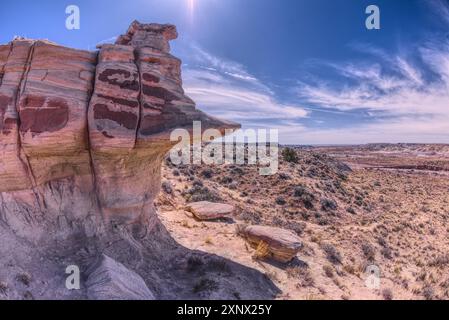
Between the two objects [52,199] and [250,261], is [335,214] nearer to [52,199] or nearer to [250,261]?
[250,261]

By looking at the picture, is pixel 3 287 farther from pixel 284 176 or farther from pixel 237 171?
pixel 237 171

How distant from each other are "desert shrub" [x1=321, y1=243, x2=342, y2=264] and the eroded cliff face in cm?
837

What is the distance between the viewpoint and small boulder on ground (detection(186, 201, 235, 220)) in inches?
659

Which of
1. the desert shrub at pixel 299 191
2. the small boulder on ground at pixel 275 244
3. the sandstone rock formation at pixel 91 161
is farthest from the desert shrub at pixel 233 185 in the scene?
the sandstone rock formation at pixel 91 161

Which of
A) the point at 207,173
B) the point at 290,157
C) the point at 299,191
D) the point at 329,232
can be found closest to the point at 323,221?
the point at 329,232

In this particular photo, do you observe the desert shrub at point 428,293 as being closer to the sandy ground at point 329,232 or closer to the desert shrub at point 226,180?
the sandy ground at point 329,232

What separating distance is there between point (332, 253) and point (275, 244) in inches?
160

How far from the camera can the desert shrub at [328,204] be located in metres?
24.3

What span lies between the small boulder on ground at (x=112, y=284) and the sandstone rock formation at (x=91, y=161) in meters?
0.04

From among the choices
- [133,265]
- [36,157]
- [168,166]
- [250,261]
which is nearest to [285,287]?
[250,261]

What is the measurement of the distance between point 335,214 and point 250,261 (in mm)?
13434

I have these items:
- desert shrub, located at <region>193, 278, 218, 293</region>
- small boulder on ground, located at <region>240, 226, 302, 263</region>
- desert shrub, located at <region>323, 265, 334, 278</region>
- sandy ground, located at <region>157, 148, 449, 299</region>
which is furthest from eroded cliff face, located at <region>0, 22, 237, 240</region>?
desert shrub, located at <region>323, 265, 334, 278</region>

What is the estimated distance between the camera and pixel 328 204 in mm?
25016

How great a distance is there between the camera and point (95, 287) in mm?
7926
